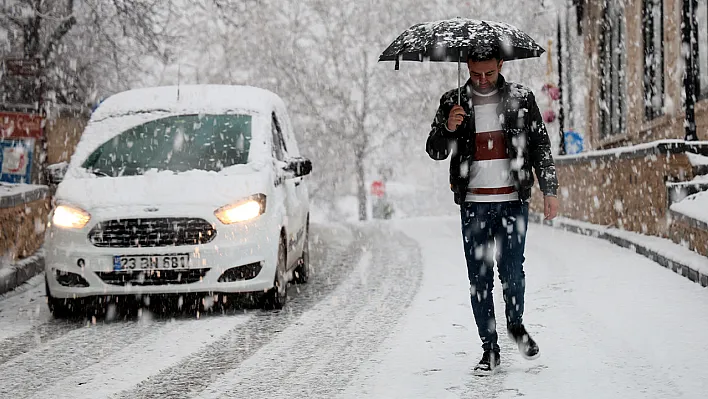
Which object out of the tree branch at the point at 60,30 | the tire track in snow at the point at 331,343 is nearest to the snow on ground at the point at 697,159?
the tire track in snow at the point at 331,343

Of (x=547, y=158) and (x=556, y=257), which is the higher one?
(x=547, y=158)

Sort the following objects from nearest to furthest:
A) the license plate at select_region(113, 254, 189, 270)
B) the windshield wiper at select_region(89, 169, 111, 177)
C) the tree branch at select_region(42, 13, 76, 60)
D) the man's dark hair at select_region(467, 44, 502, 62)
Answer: the man's dark hair at select_region(467, 44, 502, 62), the license plate at select_region(113, 254, 189, 270), the windshield wiper at select_region(89, 169, 111, 177), the tree branch at select_region(42, 13, 76, 60)

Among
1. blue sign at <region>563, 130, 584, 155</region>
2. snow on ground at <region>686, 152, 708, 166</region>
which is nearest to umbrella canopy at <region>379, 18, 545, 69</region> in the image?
snow on ground at <region>686, 152, 708, 166</region>

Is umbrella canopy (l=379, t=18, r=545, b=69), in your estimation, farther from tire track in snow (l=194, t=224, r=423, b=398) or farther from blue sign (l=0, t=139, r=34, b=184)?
blue sign (l=0, t=139, r=34, b=184)

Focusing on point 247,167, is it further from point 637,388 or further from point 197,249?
point 637,388

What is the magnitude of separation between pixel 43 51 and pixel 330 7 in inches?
717

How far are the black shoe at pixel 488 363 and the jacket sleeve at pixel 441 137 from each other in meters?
1.07

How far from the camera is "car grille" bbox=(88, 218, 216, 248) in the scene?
7.16 meters

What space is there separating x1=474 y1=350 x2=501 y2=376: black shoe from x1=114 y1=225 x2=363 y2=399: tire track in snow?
4.67ft

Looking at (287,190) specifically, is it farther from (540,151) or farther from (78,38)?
(78,38)

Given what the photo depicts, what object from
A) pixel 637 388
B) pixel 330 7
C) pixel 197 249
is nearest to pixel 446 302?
pixel 197 249

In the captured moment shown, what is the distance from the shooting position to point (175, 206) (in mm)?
7219

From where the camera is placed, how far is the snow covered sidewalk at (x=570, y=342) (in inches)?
187

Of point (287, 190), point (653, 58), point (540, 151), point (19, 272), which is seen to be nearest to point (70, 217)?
point (287, 190)
